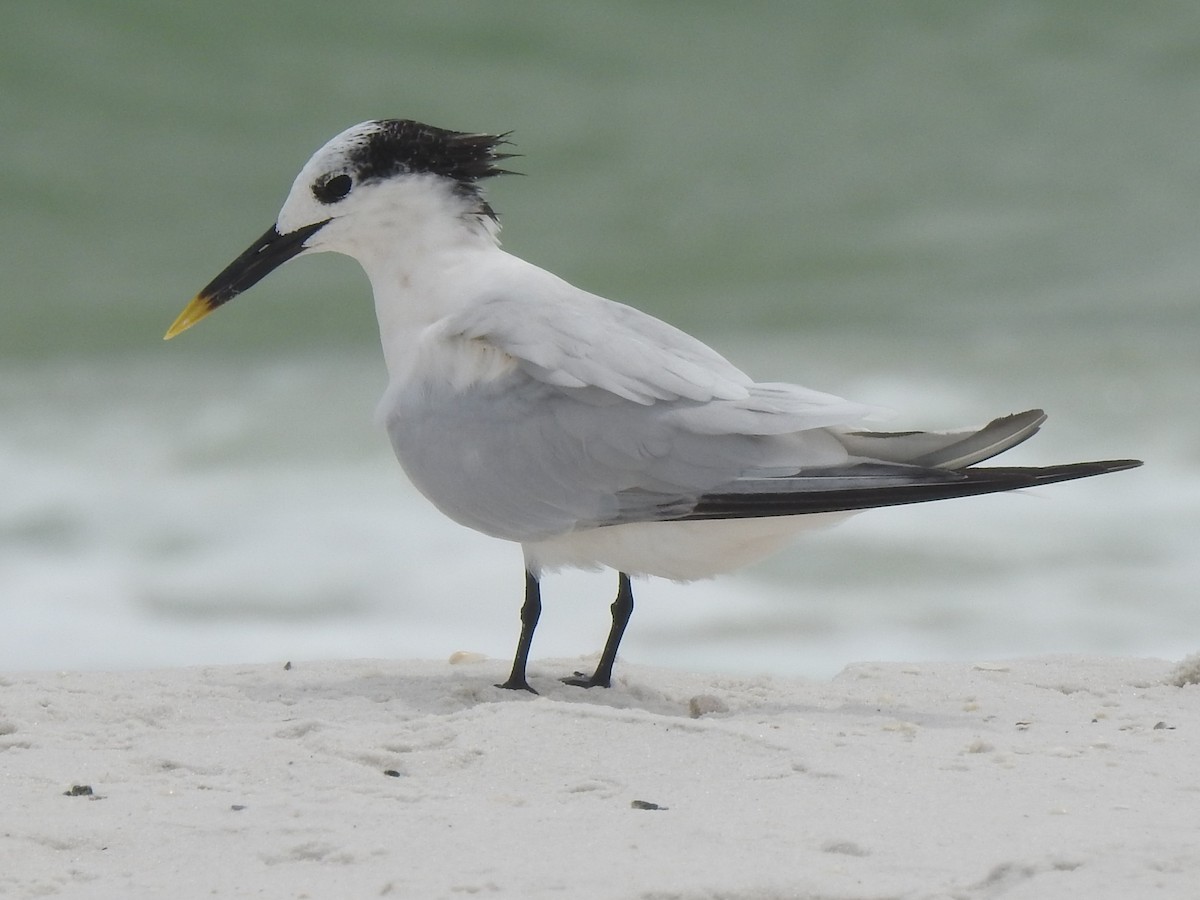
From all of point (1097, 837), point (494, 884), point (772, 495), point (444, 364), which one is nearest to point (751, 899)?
point (494, 884)

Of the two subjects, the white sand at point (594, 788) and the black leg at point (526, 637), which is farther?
the black leg at point (526, 637)

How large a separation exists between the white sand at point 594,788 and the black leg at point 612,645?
49 mm

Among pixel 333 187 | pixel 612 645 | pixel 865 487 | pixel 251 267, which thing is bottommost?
pixel 612 645

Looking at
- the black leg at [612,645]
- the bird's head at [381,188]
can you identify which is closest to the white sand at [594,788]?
the black leg at [612,645]

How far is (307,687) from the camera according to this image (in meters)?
4.21

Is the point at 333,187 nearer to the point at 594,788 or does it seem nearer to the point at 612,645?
the point at 612,645

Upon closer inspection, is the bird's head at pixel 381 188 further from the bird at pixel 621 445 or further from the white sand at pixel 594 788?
the white sand at pixel 594 788

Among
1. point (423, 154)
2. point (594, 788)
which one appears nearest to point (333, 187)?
point (423, 154)

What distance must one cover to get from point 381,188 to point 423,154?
0.51 ft

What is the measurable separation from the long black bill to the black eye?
7 centimetres

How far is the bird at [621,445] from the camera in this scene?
3904 mm

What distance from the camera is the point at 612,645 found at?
4332 millimetres

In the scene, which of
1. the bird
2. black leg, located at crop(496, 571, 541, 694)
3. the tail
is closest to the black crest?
the bird

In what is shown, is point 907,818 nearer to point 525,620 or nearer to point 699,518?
point 699,518
